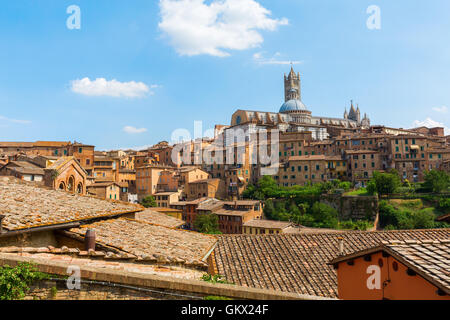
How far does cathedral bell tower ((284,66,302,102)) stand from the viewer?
126500 mm

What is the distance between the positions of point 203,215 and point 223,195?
22.8 meters

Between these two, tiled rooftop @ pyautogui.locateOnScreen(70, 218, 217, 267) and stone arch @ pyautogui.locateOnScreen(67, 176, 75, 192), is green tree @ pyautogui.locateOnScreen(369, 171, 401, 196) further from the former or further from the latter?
tiled rooftop @ pyautogui.locateOnScreen(70, 218, 217, 267)

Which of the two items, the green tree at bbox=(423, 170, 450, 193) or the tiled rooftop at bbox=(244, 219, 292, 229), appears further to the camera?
the green tree at bbox=(423, 170, 450, 193)

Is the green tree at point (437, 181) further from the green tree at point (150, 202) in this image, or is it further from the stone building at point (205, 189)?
the green tree at point (150, 202)

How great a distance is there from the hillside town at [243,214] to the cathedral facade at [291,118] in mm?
539

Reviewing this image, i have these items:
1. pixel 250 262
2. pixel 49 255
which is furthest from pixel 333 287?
pixel 49 255

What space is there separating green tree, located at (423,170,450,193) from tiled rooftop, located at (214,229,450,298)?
50471mm

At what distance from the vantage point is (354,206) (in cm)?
6028

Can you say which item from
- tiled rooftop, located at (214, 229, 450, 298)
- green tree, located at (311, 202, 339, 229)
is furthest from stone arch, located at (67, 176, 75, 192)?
green tree, located at (311, 202, 339, 229)

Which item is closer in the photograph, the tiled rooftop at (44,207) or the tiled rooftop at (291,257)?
the tiled rooftop at (44,207)

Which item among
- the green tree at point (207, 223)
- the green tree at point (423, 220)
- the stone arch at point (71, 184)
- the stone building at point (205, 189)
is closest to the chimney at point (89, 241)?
the stone arch at point (71, 184)

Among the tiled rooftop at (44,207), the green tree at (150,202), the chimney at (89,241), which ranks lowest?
the green tree at (150,202)

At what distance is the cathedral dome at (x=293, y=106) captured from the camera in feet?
384

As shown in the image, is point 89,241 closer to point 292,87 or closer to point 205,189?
point 205,189
